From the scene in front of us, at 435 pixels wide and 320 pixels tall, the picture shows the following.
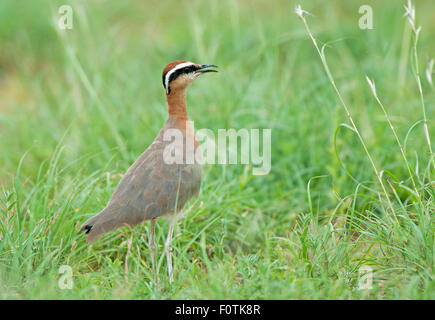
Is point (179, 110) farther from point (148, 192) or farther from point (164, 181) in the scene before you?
point (148, 192)

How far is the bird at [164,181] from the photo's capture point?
11.8ft

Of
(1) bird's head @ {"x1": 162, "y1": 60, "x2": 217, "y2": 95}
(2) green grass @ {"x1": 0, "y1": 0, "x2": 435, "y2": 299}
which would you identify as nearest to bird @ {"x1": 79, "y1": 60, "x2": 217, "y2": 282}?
(1) bird's head @ {"x1": 162, "y1": 60, "x2": 217, "y2": 95}

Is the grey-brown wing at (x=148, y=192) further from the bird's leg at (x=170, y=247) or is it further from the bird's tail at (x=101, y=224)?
the bird's leg at (x=170, y=247)

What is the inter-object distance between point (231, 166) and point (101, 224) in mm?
1644

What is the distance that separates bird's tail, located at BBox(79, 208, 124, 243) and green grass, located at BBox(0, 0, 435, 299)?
0.74ft

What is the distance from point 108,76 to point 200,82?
41.3 inches

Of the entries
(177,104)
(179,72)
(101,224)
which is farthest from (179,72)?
(101,224)

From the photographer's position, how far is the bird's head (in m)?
3.82

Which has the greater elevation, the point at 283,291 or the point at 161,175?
the point at 161,175

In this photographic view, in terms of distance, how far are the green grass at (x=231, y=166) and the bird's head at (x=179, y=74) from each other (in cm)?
73

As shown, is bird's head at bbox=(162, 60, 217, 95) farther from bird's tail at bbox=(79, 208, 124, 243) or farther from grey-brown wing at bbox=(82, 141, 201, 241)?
bird's tail at bbox=(79, 208, 124, 243)

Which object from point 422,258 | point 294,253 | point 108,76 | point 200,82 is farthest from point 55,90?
point 422,258

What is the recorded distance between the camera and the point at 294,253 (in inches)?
142
